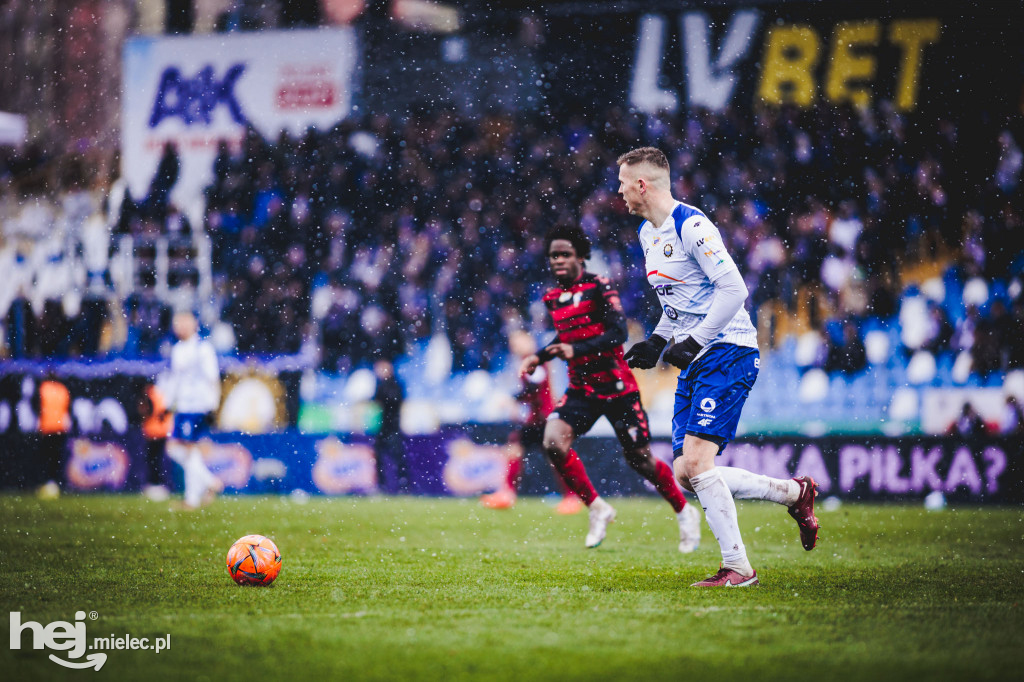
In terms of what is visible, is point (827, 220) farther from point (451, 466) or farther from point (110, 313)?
point (110, 313)

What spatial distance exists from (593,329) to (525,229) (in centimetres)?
1016

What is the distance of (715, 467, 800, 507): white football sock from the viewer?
18.6ft

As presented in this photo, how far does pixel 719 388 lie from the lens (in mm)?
5496

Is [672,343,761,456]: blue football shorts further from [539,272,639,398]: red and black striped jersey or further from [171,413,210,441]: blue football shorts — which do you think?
[171,413,210,441]: blue football shorts

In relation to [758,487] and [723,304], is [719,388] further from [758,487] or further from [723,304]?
[758,487]

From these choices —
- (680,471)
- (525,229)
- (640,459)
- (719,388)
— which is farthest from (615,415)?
(525,229)

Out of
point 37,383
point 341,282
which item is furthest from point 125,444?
point 341,282

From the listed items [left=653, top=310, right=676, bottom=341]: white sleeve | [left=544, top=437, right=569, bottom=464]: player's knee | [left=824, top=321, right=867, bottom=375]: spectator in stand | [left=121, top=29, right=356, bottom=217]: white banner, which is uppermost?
[left=121, top=29, right=356, bottom=217]: white banner

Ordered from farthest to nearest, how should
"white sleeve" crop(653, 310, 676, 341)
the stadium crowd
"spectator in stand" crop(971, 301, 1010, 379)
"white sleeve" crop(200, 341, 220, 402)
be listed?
the stadium crowd
"spectator in stand" crop(971, 301, 1010, 379)
"white sleeve" crop(200, 341, 220, 402)
"white sleeve" crop(653, 310, 676, 341)

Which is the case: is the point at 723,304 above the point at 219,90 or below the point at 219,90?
below

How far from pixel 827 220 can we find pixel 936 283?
6.92 ft

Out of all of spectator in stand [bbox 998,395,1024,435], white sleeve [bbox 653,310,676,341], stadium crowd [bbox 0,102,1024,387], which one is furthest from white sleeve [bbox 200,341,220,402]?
spectator in stand [bbox 998,395,1024,435]

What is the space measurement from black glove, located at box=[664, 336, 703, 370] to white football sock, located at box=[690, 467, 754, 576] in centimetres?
61

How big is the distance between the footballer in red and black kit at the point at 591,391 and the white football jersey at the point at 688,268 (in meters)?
1.78
